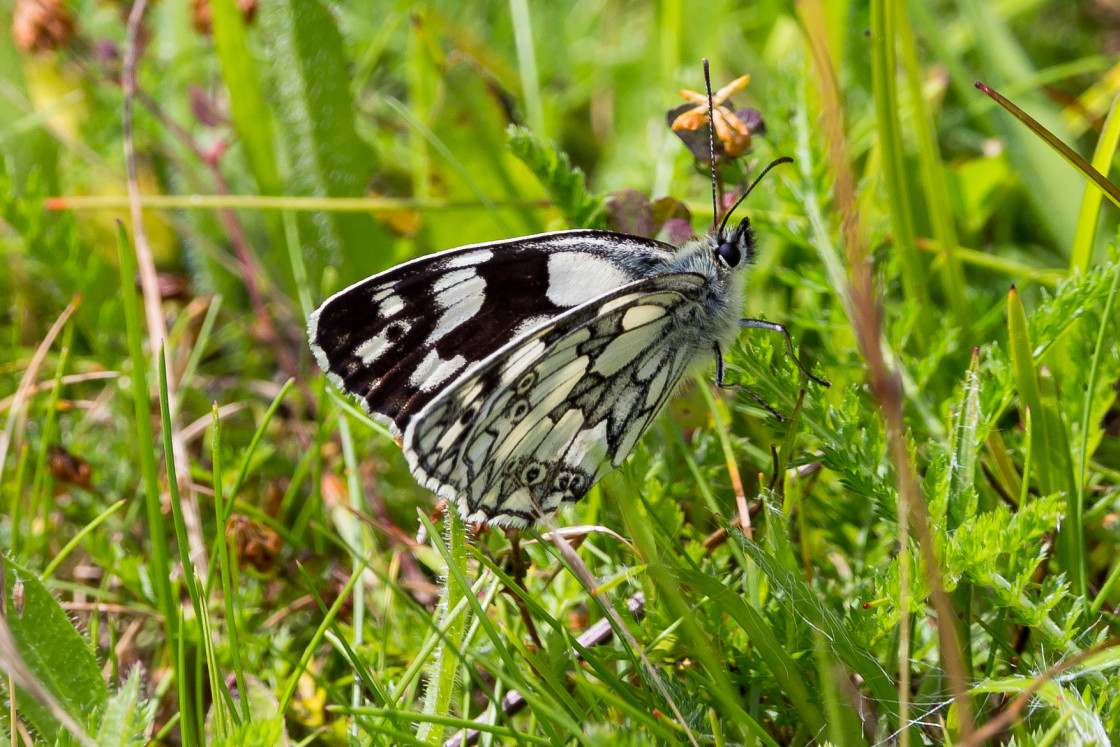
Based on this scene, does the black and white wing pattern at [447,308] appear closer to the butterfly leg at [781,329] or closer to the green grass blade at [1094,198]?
the butterfly leg at [781,329]

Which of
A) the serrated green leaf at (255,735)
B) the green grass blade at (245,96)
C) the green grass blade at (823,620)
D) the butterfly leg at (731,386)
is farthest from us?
the green grass blade at (245,96)

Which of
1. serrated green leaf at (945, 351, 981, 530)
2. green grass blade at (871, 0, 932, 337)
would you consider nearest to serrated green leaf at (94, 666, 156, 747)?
serrated green leaf at (945, 351, 981, 530)

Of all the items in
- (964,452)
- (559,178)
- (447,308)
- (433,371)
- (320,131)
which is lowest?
(964,452)

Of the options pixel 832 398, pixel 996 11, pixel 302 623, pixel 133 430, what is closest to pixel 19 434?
pixel 133 430

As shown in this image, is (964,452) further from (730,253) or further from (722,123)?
(722,123)

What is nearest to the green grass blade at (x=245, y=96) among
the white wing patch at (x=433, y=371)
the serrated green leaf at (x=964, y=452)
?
the white wing patch at (x=433, y=371)

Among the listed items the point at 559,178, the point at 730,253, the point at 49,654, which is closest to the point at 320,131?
the point at 559,178
